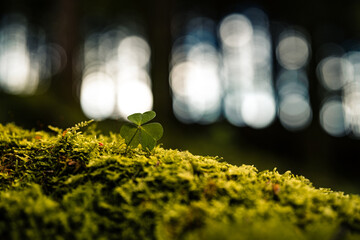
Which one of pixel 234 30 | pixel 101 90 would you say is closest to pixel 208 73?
pixel 234 30

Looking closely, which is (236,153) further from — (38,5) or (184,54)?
(38,5)

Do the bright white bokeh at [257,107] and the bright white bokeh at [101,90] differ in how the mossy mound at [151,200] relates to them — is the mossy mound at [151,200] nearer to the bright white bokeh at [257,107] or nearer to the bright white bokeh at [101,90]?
the bright white bokeh at [257,107]

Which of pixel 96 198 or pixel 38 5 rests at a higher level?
pixel 38 5

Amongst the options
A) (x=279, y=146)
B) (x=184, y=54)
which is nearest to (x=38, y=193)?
(x=279, y=146)

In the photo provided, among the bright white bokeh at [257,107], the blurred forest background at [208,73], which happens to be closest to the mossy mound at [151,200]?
the blurred forest background at [208,73]

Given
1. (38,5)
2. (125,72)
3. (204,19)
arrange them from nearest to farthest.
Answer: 1. (38,5)
2. (204,19)
3. (125,72)

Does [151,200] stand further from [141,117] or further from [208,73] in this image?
[208,73]

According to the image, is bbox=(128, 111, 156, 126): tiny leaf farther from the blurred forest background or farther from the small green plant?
the blurred forest background
